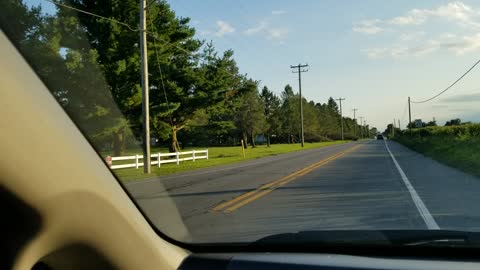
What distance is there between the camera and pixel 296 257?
289 centimetres

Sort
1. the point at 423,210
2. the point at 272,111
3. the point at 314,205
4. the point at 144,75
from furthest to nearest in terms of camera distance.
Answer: the point at 272,111 < the point at 314,205 < the point at 423,210 < the point at 144,75

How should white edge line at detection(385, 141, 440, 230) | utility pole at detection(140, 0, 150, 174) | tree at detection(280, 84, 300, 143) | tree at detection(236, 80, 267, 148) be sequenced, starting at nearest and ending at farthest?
utility pole at detection(140, 0, 150, 174)
white edge line at detection(385, 141, 440, 230)
tree at detection(236, 80, 267, 148)
tree at detection(280, 84, 300, 143)

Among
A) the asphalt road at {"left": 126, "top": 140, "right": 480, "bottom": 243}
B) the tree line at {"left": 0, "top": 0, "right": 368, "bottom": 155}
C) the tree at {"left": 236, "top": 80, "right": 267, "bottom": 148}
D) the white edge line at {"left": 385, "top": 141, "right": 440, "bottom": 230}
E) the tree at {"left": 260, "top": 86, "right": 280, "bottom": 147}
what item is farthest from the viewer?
the tree at {"left": 260, "top": 86, "right": 280, "bottom": 147}

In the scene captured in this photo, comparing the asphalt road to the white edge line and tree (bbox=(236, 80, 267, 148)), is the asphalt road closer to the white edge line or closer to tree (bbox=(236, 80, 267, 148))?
the white edge line

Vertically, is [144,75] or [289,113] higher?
[289,113]

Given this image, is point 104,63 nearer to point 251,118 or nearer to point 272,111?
point 251,118

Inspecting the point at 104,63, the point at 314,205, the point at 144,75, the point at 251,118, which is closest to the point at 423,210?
the point at 314,205

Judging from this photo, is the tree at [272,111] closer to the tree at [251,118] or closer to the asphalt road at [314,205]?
the tree at [251,118]

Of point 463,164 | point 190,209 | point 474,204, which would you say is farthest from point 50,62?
point 463,164

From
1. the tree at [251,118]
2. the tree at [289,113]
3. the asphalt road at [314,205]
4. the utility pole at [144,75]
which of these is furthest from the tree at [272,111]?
the utility pole at [144,75]

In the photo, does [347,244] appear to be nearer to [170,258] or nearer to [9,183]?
[170,258]

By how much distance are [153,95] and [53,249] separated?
170 inches

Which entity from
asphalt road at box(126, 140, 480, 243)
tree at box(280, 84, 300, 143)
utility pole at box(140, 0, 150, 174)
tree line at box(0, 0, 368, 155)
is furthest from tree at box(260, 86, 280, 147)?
utility pole at box(140, 0, 150, 174)

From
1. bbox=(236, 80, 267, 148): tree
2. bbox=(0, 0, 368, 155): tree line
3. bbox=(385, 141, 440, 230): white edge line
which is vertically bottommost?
bbox=(385, 141, 440, 230): white edge line
